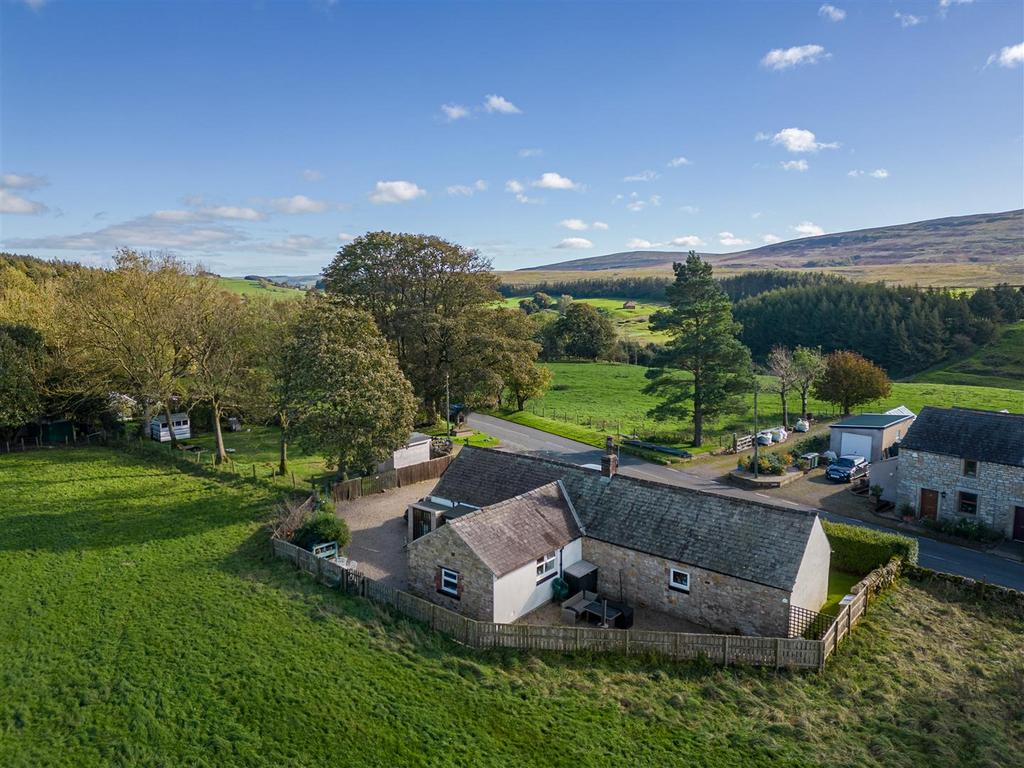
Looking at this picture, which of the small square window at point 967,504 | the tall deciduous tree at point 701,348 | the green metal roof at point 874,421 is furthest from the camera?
the tall deciduous tree at point 701,348

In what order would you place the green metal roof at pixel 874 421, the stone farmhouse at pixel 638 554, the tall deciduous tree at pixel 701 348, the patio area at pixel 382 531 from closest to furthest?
the stone farmhouse at pixel 638 554
the patio area at pixel 382 531
the green metal roof at pixel 874 421
the tall deciduous tree at pixel 701 348

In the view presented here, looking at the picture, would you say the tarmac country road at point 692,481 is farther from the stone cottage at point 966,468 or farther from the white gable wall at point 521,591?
the white gable wall at point 521,591

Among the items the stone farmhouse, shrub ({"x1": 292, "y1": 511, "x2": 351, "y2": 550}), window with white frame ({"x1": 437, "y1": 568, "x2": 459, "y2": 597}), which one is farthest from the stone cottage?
shrub ({"x1": 292, "y1": 511, "x2": 351, "y2": 550})

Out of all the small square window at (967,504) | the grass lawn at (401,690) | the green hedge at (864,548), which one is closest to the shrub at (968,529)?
the small square window at (967,504)

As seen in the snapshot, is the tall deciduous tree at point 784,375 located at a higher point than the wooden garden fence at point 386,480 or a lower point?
higher

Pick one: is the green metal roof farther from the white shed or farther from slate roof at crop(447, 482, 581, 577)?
the white shed

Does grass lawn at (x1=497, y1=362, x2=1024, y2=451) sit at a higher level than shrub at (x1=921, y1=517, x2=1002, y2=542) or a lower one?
higher
